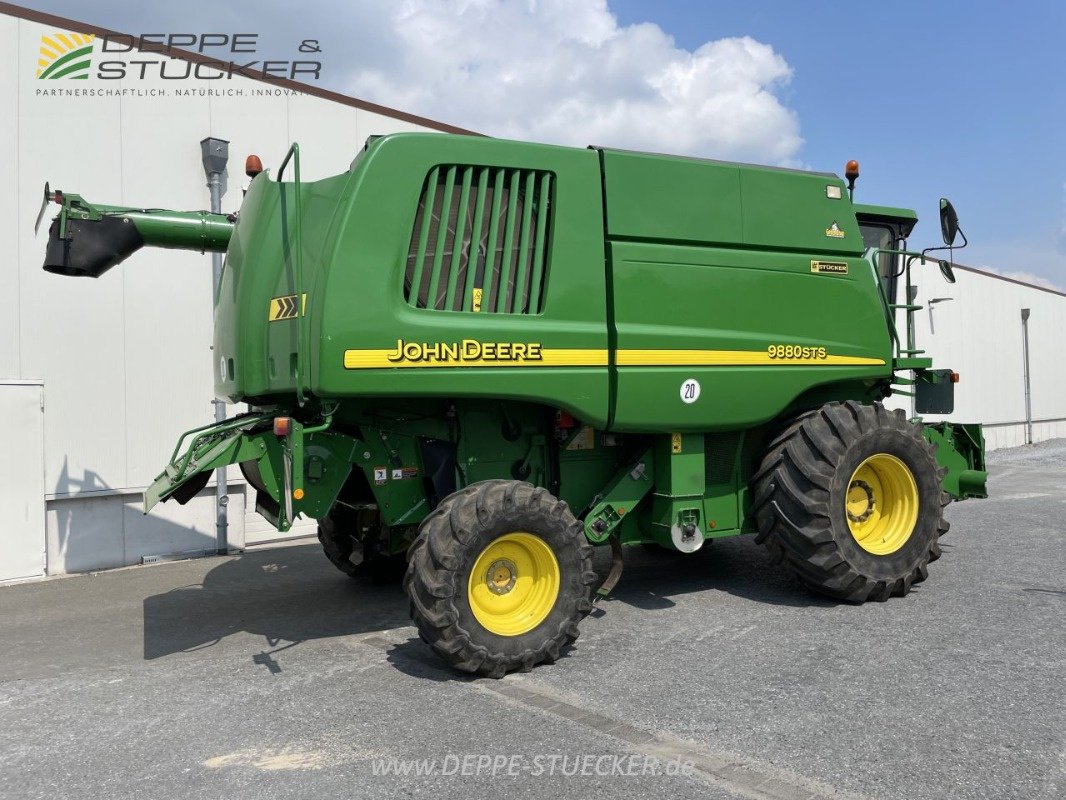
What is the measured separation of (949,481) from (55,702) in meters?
6.76

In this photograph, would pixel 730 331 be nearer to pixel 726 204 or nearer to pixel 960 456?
pixel 726 204

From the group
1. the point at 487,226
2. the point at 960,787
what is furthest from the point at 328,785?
the point at 487,226

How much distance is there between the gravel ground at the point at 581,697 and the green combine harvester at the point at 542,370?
0.45 meters

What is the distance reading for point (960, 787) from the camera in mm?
3199

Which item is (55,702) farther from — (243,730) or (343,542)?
(343,542)

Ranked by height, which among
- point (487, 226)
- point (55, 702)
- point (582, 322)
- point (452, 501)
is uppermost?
point (487, 226)

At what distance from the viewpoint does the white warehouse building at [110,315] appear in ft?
25.0

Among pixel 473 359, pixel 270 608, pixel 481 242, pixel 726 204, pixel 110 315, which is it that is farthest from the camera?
pixel 110 315

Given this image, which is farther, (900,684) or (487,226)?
(487,226)

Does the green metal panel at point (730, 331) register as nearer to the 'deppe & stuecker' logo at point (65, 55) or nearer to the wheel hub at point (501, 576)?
the wheel hub at point (501, 576)

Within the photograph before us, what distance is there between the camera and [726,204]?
5738mm

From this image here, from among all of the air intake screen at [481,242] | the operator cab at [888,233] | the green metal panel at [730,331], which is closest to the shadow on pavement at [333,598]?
the green metal panel at [730,331]

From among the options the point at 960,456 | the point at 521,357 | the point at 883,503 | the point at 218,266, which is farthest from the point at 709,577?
the point at 218,266

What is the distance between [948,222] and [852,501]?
2.27 meters
